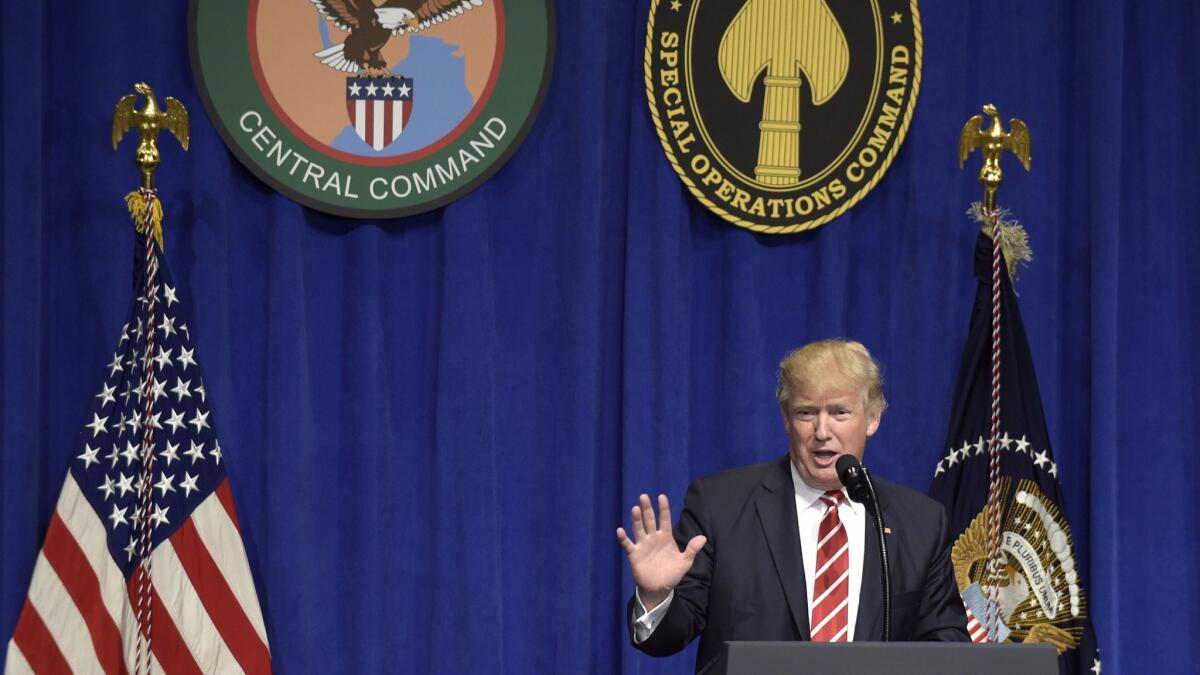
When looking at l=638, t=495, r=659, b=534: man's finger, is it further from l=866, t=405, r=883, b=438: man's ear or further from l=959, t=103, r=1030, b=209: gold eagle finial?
l=959, t=103, r=1030, b=209: gold eagle finial

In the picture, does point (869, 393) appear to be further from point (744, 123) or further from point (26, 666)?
point (26, 666)

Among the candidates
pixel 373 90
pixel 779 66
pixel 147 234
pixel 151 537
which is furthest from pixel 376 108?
pixel 151 537

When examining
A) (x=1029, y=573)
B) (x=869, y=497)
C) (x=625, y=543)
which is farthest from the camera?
(x=1029, y=573)

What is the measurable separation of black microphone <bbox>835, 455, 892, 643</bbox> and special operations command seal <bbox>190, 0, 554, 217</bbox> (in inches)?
81.7

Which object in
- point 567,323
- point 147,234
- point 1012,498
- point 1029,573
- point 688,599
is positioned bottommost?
point 1029,573

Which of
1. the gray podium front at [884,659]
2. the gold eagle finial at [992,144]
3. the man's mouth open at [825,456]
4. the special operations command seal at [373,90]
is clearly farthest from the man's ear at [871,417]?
the special operations command seal at [373,90]

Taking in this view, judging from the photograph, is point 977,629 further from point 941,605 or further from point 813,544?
point 813,544

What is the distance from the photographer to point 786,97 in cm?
432

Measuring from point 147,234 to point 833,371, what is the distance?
1964mm

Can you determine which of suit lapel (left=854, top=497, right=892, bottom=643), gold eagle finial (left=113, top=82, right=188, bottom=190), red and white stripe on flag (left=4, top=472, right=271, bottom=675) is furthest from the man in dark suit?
gold eagle finial (left=113, top=82, right=188, bottom=190)

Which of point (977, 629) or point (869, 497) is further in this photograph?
point (977, 629)

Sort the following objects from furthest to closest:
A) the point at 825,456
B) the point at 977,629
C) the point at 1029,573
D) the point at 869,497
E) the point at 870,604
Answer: the point at 1029,573 → the point at 977,629 → the point at 825,456 → the point at 870,604 → the point at 869,497

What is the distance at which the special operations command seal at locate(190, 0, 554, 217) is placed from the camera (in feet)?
13.6

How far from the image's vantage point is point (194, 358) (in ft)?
12.9
